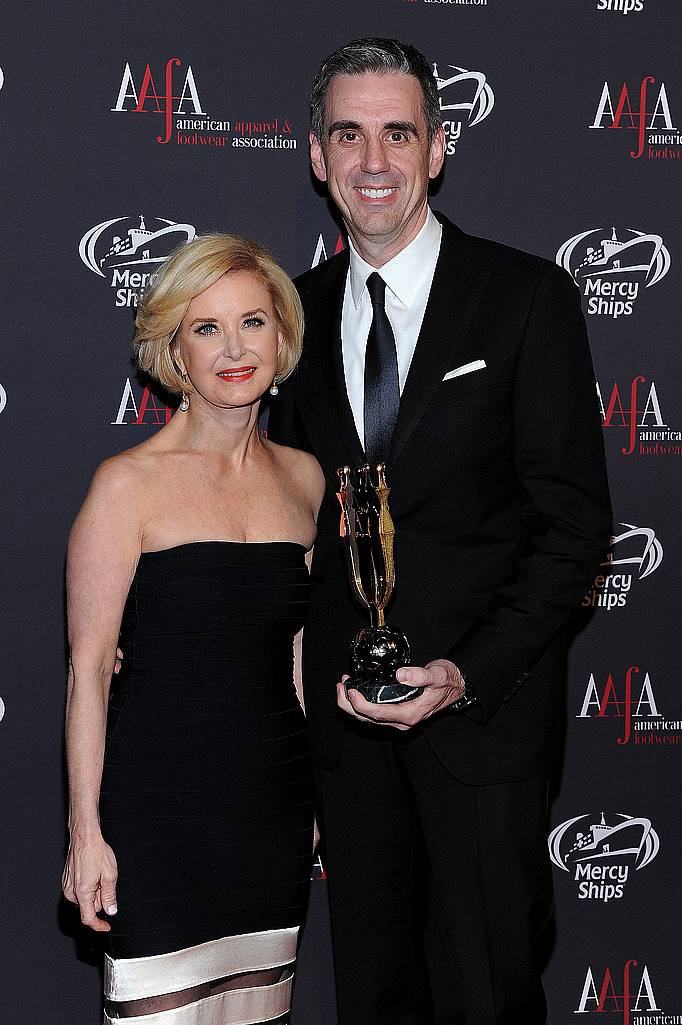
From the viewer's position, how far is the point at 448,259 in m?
2.43

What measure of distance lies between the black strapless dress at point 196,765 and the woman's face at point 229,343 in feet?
1.09

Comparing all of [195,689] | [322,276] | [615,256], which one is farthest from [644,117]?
[195,689]

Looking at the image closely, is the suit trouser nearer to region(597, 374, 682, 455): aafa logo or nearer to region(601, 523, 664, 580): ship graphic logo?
region(601, 523, 664, 580): ship graphic logo

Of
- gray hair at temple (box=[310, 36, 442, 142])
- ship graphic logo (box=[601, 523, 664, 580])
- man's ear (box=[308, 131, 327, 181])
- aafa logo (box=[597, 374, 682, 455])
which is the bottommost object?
ship graphic logo (box=[601, 523, 664, 580])

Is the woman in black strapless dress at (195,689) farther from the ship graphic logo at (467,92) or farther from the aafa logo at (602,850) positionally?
the aafa logo at (602,850)

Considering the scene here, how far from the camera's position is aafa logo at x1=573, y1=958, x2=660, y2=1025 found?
133 inches

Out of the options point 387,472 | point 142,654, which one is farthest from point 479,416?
point 142,654

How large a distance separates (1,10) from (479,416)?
1.73 meters

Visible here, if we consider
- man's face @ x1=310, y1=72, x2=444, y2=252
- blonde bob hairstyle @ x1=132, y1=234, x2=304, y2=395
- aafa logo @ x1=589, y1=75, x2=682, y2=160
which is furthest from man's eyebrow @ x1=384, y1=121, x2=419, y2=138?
aafa logo @ x1=589, y1=75, x2=682, y2=160

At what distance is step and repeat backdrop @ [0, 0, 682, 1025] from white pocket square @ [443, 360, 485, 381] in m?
0.95

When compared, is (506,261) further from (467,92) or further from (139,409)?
(139,409)

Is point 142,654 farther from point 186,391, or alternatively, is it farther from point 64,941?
point 64,941

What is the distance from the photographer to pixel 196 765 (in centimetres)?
227

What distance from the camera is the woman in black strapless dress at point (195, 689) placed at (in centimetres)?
222
